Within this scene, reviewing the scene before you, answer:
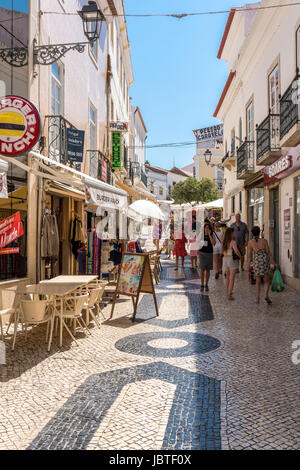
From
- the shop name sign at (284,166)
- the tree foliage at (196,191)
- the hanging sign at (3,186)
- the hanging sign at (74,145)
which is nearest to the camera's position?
the hanging sign at (3,186)

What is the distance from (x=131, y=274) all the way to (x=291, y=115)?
6.01 m


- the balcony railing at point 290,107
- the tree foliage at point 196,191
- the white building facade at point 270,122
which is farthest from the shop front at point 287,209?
the tree foliage at point 196,191

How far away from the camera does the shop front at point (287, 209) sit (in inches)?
424

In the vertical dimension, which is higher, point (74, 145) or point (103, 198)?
point (74, 145)

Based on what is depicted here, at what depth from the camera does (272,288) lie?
10477 mm

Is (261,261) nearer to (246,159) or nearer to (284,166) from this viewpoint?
(284,166)

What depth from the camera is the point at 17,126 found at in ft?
20.5

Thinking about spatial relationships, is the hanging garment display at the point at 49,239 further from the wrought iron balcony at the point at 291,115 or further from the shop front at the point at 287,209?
the shop front at the point at 287,209

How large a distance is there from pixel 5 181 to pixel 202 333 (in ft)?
13.7

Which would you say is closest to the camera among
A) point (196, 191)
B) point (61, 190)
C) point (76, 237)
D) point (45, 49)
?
point (45, 49)

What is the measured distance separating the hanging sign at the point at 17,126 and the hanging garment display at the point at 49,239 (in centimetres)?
250

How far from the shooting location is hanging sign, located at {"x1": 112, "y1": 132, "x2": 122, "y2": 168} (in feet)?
56.2

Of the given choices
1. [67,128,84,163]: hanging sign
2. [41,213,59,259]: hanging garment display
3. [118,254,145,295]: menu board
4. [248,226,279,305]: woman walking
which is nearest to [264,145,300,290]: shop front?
[248,226,279,305]: woman walking

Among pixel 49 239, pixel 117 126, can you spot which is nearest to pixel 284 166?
pixel 49 239
